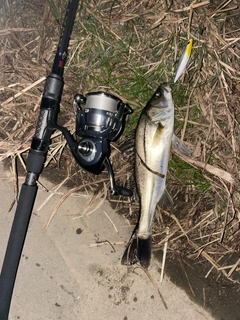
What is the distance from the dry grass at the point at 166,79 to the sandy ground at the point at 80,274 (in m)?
0.21

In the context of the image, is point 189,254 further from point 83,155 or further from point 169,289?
point 83,155

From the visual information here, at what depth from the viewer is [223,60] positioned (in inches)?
92.5

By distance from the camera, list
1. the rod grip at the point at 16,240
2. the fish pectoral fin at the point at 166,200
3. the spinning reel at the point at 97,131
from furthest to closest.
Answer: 1. the fish pectoral fin at the point at 166,200
2. the rod grip at the point at 16,240
3. the spinning reel at the point at 97,131

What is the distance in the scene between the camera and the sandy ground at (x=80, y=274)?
238 centimetres

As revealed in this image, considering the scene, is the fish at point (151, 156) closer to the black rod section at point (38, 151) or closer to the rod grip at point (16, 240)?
the black rod section at point (38, 151)

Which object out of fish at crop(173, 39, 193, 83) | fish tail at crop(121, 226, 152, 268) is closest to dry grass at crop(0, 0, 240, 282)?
fish at crop(173, 39, 193, 83)

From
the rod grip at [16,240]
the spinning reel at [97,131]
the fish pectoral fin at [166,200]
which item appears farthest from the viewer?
the fish pectoral fin at [166,200]

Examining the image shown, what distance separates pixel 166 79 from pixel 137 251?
3.63 ft

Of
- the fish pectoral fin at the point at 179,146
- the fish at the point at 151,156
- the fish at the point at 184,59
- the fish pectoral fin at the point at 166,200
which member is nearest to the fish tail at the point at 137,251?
the fish at the point at 151,156

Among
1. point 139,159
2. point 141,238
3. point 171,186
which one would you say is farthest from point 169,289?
point 139,159

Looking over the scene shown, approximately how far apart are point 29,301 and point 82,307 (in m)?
0.35

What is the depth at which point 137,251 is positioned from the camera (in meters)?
2.26

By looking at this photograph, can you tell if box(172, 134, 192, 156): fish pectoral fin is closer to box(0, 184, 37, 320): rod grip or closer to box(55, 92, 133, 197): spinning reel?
box(55, 92, 133, 197): spinning reel

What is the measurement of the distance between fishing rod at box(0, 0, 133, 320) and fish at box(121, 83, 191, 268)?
0.12 meters
